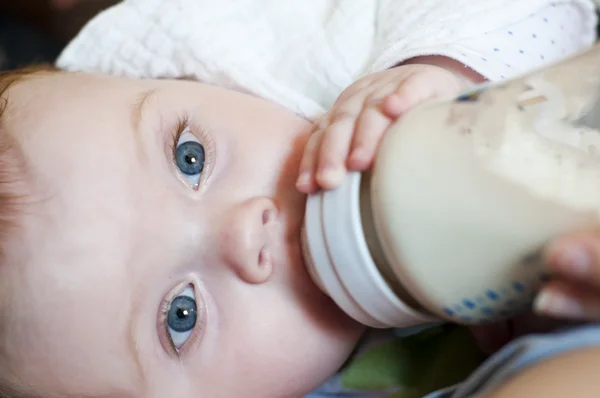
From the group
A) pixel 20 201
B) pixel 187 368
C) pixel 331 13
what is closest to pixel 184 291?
pixel 187 368

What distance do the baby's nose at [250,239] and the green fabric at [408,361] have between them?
0.29 meters

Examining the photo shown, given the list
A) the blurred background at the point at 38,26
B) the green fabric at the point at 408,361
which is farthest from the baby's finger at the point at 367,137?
the blurred background at the point at 38,26

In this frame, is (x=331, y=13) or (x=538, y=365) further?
(x=331, y=13)

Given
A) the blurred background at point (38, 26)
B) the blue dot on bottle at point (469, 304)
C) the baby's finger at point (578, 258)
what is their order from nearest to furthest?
the baby's finger at point (578, 258) < the blue dot on bottle at point (469, 304) < the blurred background at point (38, 26)

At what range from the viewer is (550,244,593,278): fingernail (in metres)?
0.41

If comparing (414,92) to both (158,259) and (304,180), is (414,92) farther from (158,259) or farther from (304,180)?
(158,259)

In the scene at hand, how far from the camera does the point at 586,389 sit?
43cm

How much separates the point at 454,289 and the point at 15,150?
1.73ft

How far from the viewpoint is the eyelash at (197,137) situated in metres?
0.77

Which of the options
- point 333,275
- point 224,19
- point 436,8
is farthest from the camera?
point 224,19

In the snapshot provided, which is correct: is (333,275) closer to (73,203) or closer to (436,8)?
(73,203)

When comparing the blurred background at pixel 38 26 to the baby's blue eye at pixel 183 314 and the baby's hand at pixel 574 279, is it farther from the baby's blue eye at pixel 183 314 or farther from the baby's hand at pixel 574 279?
the baby's hand at pixel 574 279

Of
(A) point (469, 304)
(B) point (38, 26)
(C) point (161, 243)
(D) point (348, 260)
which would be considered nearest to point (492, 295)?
(A) point (469, 304)

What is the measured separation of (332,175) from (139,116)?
0.30 metres
